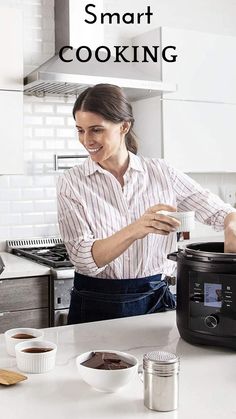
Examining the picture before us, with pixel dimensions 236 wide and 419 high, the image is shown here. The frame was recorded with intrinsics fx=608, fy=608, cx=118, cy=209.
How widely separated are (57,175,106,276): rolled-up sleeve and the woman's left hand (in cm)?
46

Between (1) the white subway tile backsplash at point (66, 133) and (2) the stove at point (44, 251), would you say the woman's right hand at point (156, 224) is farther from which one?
(1) the white subway tile backsplash at point (66, 133)

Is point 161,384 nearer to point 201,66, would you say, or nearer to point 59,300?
point 59,300

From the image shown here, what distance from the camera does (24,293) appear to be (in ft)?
10.5

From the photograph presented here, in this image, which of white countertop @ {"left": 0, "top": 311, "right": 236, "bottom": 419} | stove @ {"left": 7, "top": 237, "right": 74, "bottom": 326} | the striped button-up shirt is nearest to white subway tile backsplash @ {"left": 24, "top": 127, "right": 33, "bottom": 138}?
stove @ {"left": 7, "top": 237, "right": 74, "bottom": 326}

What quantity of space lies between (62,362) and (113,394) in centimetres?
25

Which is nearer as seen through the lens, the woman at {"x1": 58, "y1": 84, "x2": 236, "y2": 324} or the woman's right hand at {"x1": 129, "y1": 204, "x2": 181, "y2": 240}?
the woman's right hand at {"x1": 129, "y1": 204, "x2": 181, "y2": 240}

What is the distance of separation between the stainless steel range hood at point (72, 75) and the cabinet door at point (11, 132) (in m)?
0.17

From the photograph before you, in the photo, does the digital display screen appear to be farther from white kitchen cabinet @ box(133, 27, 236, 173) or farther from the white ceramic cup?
white kitchen cabinet @ box(133, 27, 236, 173)

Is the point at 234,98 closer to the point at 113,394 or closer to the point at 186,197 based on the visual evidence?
the point at 186,197

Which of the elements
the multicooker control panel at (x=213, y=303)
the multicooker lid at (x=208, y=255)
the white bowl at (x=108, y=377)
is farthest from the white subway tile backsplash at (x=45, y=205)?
the white bowl at (x=108, y=377)

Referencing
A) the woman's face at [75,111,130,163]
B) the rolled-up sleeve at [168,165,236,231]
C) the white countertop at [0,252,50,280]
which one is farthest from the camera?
the white countertop at [0,252,50,280]

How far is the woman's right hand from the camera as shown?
1.90 m

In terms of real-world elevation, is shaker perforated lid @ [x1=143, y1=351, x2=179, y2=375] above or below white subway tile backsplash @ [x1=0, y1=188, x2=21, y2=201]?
below

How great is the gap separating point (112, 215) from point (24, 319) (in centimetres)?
120
